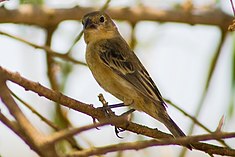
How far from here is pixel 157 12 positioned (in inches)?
192

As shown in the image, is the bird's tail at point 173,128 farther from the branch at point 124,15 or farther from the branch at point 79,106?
the branch at point 124,15

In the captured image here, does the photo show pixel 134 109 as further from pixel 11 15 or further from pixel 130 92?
pixel 11 15

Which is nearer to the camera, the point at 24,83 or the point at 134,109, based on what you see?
the point at 24,83

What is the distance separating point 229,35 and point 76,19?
123cm

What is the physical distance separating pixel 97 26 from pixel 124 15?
369mm

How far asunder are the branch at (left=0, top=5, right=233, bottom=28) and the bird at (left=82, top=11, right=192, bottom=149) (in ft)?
0.83

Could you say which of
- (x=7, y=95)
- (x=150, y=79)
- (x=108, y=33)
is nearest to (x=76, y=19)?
(x=108, y=33)

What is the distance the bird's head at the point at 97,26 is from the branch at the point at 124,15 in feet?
0.62

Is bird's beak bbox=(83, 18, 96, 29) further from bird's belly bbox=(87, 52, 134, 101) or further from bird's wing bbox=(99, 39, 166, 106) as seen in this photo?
bird's belly bbox=(87, 52, 134, 101)

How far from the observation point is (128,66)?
4.18 metres

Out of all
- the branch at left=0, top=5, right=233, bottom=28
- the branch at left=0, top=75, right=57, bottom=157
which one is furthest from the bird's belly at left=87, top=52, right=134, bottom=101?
the branch at left=0, top=75, right=57, bottom=157

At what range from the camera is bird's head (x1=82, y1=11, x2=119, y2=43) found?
4252 millimetres

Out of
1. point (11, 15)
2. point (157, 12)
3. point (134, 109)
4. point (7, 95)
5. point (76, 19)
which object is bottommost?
point (7, 95)

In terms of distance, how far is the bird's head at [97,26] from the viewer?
4.25 metres
